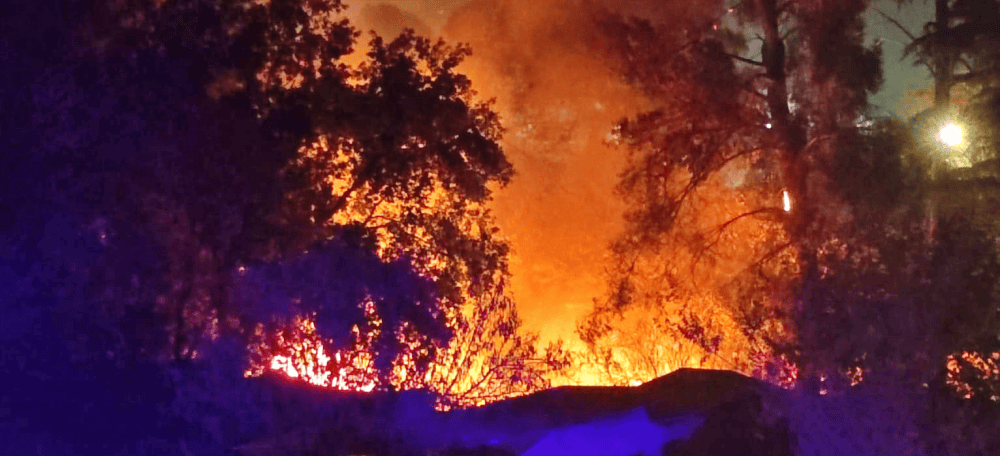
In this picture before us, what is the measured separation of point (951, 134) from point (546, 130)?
970 cm

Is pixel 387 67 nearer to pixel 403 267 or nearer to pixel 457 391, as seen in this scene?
pixel 403 267

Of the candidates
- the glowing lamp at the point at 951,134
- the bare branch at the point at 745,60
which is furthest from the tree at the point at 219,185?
the glowing lamp at the point at 951,134

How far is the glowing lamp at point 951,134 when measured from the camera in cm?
1312

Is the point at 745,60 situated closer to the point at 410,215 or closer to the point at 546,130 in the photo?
the point at 410,215

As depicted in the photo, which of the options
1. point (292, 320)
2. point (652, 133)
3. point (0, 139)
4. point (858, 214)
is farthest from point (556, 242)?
point (0, 139)

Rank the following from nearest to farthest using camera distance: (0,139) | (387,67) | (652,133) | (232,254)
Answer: (0,139), (232,254), (387,67), (652,133)

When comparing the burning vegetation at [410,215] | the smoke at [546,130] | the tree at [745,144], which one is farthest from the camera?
the smoke at [546,130]

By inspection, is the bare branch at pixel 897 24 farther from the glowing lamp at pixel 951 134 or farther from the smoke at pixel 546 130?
the smoke at pixel 546 130

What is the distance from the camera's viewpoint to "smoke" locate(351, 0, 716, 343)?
61.2 feet

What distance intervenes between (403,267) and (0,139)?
14.8 ft

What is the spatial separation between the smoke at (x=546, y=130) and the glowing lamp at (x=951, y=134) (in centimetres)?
600

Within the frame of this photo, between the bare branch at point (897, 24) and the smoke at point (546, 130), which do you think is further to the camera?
the smoke at point (546, 130)

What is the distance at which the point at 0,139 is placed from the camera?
29.9 feet

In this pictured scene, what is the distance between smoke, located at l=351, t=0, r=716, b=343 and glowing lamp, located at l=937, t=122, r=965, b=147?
600cm
